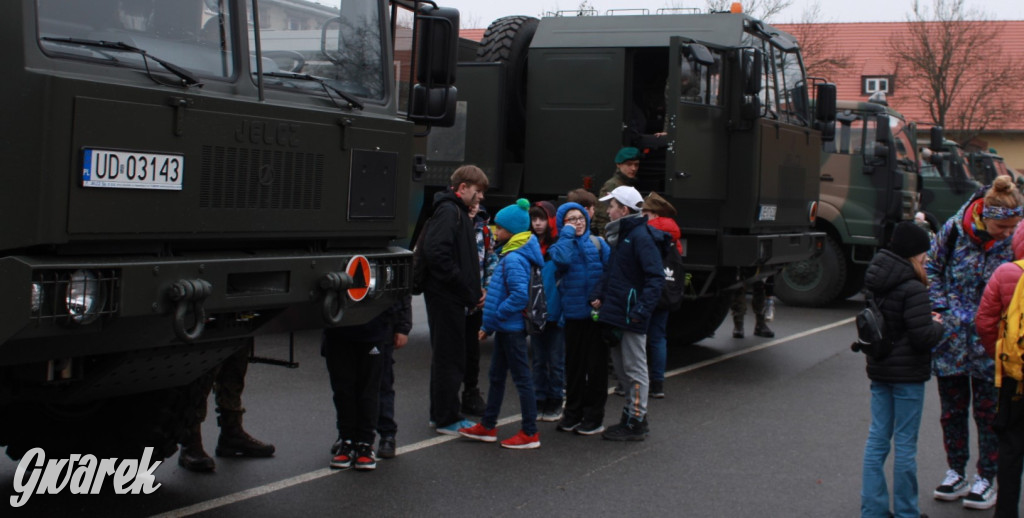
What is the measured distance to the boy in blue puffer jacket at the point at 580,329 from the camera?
24.6 ft

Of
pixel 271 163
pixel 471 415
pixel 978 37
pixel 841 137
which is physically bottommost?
pixel 471 415

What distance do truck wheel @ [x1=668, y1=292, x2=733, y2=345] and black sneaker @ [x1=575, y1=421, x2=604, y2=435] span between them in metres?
3.76

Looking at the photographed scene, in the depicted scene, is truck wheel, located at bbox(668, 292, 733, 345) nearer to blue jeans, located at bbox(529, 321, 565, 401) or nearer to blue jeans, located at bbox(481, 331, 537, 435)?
blue jeans, located at bbox(529, 321, 565, 401)

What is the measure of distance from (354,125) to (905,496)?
3138 mm

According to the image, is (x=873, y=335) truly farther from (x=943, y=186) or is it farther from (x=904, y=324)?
(x=943, y=186)

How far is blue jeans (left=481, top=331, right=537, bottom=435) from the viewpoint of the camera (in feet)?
22.8

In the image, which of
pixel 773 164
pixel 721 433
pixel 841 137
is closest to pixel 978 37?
pixel 841 137

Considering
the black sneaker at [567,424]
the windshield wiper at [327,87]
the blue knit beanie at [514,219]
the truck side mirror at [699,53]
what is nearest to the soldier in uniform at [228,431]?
the windshield wiper at [327,87]

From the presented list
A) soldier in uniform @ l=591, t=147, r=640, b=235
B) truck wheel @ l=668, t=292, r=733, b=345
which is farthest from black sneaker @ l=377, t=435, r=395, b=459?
truck wheel @ l=668, t=292, r=733, b=345

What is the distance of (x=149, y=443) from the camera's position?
18.0ft

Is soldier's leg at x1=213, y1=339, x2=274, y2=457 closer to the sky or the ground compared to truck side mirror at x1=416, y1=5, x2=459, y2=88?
closer to the ground

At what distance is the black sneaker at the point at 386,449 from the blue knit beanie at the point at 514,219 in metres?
1.52

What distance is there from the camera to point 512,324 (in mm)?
6969

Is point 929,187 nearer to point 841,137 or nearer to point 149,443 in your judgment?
point 841,137
